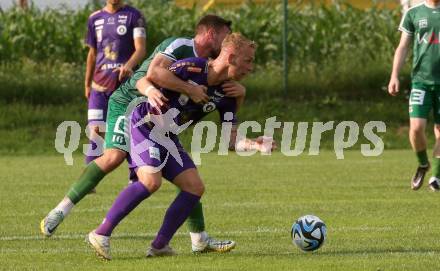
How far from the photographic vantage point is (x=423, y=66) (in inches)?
534

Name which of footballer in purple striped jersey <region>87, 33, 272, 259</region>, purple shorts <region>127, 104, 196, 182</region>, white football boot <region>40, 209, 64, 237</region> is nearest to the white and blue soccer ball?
footballer in purple striped jersey <region>87, 33, 272, 259</region>

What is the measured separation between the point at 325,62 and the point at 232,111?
17213mm

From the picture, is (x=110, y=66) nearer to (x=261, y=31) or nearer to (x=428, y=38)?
(x=428, y=38)

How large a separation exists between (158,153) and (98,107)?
5.13m

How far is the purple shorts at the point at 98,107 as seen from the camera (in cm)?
1338

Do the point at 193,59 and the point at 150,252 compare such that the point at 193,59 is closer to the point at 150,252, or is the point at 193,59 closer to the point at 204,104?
the point at 204,104

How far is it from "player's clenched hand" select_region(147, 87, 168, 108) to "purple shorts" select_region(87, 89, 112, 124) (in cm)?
516

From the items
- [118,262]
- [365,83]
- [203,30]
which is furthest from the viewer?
[365,83]

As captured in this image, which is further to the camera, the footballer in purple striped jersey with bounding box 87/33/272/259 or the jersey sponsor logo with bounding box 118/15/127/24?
the jersey sponsor logo with bounding box 118/15/127/24

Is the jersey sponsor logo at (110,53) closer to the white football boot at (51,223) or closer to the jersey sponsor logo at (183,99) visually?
the white football boot at (51,223)

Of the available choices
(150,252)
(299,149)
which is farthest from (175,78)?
(299,149)

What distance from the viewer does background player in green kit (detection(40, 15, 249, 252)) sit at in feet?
27.4

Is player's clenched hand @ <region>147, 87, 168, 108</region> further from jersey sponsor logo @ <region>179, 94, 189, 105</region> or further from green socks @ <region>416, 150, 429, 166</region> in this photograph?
green socks @ <region>416, 150, 429, 166</region>

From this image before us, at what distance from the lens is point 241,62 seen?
26.8 ft
